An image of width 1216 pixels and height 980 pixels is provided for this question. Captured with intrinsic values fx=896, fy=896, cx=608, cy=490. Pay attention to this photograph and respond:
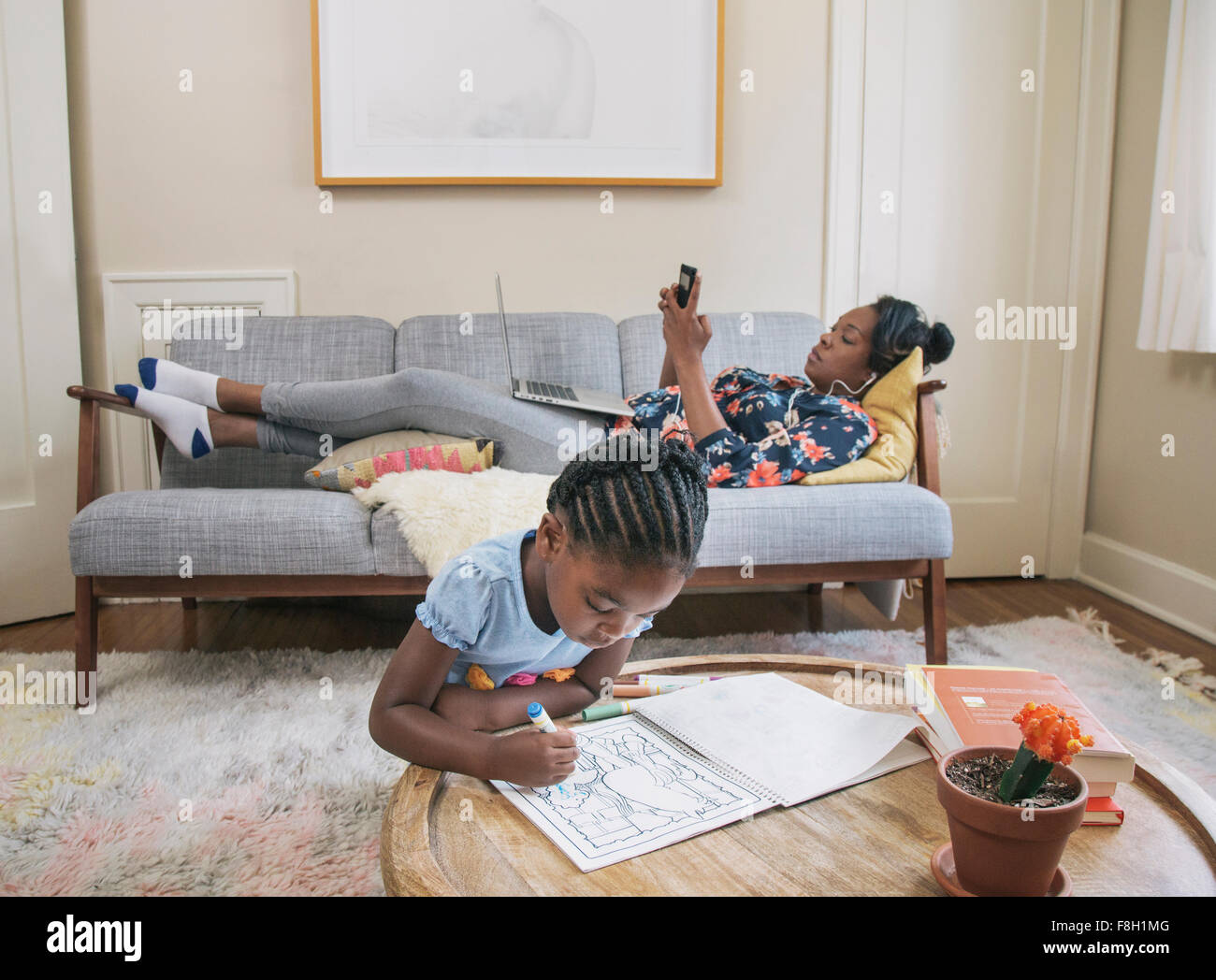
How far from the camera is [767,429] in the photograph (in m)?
1.98

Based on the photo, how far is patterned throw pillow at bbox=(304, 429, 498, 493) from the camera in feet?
6.15

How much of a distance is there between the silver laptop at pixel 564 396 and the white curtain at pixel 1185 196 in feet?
4.60

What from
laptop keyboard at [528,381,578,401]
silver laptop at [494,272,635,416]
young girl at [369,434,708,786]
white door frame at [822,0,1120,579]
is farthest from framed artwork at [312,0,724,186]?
Answer: young girl at [369,434,708,786]

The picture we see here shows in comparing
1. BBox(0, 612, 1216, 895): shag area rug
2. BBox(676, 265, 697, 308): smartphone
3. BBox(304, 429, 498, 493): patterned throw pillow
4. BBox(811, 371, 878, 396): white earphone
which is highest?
BBox(676, 265, 697, 308): smartphone

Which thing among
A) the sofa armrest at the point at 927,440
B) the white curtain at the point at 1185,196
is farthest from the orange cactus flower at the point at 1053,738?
the white curtain at the point at 1185,196

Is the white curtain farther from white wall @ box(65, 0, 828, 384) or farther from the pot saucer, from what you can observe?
the pot saucer

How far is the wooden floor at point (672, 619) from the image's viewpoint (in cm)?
218

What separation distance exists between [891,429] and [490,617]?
1.34m

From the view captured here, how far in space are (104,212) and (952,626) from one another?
251 centimetres

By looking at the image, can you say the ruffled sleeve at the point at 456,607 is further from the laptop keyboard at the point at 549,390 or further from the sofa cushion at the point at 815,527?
the laptop keyboard at the point at 549,390

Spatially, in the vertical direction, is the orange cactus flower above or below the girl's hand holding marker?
above

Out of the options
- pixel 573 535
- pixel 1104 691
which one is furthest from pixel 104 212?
pixel 1104 691

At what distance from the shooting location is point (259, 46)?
7.93 ft
